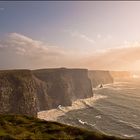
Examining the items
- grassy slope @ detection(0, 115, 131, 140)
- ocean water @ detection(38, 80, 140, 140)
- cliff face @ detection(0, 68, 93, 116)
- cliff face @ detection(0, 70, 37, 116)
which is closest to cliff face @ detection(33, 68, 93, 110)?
cliff face @ detection(0, 68, 93, 116)

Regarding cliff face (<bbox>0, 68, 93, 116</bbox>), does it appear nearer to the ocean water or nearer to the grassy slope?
the ocean water

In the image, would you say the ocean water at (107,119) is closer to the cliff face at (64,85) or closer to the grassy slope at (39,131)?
the cliff face at (64,85)

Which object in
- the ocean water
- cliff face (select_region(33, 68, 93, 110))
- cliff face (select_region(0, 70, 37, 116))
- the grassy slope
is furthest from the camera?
cliff face (select_region(33, 68, 93, 110))

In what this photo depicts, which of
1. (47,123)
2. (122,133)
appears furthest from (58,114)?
(47,123)

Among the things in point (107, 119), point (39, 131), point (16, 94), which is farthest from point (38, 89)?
point (39, 131)

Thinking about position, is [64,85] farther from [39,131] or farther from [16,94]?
[39,131]

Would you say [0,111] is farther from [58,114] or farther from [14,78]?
[58,114]
